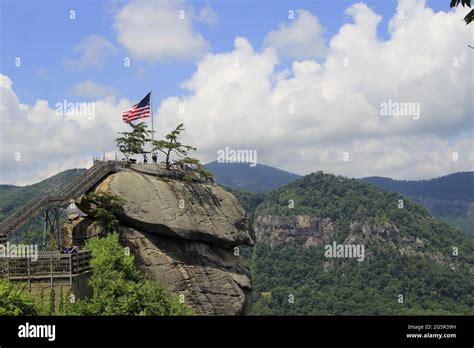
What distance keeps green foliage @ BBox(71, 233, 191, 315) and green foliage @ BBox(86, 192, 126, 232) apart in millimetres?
1178

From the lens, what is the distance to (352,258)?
642 ft

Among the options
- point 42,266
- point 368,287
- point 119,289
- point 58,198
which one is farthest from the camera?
point 368,287

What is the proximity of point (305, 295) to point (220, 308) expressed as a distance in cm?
14129

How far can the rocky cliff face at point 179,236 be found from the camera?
110ft

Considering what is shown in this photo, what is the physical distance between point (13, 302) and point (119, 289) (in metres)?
5.60

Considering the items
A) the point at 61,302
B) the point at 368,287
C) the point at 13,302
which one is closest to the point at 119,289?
the point at 61,302

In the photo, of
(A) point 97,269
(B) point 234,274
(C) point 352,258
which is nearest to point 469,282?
(C) point 352,258

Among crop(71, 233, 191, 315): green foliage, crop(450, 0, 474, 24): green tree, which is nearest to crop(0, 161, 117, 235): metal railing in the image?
crop(71, 233, 191, 315): green foliage

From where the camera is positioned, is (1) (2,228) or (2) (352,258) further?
(2) (352,258)

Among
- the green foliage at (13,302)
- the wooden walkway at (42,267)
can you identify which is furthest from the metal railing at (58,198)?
the green foliage at (13,302)

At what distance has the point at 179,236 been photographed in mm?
34250

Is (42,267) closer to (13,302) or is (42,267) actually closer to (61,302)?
(61,302)

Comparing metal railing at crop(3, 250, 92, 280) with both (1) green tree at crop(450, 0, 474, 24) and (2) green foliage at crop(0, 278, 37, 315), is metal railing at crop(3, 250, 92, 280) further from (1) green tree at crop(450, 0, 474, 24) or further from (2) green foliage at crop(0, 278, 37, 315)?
(1) green tree at crop(450, 0, 474, 24)
